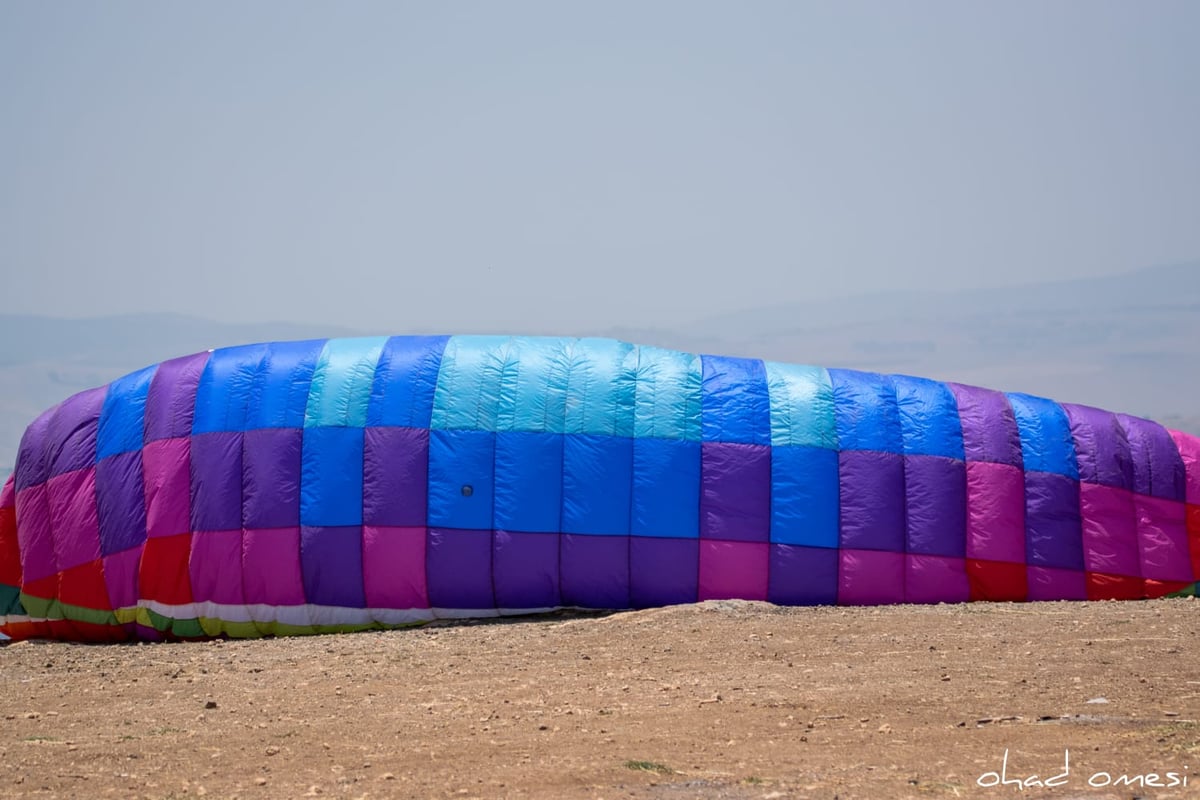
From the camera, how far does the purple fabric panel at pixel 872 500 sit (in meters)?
14.6

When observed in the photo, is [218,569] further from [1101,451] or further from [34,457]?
[1101,451]

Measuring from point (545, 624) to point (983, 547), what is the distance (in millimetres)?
4615

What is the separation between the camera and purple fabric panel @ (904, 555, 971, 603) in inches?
572

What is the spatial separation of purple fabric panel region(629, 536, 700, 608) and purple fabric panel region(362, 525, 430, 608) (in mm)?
2139

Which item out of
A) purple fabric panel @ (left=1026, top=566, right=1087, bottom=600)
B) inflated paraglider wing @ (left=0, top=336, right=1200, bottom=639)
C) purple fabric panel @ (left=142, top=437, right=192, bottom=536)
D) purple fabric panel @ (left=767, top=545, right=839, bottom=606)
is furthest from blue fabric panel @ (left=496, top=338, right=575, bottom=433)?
purple fabric panel @ (left=1026, top=566, right=1087, bottom=600)

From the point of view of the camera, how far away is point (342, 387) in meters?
15.0

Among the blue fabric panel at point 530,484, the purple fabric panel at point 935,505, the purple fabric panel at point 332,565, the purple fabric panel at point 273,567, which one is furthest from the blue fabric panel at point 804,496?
the purple fabric panel at point 273,567

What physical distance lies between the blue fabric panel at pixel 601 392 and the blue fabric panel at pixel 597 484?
0.15 meters

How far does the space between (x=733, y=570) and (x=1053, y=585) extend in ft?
11.0

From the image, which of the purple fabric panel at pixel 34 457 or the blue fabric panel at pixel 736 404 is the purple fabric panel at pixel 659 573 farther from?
the purple fabric panel at pixel 34 457

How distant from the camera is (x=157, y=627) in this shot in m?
15.0
